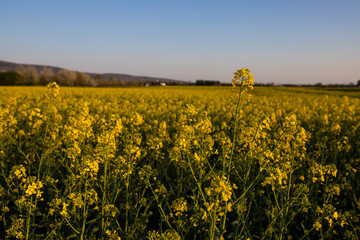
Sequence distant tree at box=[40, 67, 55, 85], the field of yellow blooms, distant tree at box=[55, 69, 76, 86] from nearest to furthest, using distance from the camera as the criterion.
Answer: the field of yellow blooms → distant tree at box=[40, 67, 55, 85] → distant tree at box=[55, 69, 76, 86]

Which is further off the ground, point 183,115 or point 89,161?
point 183,115

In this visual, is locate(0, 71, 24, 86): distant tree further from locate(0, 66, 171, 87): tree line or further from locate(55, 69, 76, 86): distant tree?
locate(55, 69, 76, 86): distant tree

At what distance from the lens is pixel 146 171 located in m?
2.93

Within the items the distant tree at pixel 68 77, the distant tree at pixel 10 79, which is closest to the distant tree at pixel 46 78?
Answer: the distant tree at pixel 68 77

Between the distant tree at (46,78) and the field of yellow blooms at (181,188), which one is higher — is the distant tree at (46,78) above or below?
above

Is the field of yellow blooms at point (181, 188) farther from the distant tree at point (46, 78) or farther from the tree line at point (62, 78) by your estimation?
the tree line at point (62, 78)

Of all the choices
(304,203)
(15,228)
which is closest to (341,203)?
(304,203)

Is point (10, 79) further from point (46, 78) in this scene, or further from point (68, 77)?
point (68, 77)

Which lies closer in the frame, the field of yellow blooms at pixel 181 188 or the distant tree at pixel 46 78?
the field of yellow blooms at pixel 181 188

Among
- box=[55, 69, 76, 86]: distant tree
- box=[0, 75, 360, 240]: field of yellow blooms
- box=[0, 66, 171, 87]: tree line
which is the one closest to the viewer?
box=[0, 75, 360, 240]: field of yellow blooms

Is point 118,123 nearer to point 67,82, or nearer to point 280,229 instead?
point 280,229

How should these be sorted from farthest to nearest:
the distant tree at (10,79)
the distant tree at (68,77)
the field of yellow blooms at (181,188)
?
the distant tree at (10,79)
the distant tree at (68,77)
the field of yellow blooms at (181,188)

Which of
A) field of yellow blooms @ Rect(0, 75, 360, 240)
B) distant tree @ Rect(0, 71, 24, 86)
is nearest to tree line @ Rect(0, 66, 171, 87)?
distant tree @ Rect(0, 71, 24, 86)

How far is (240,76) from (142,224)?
7.30ft
